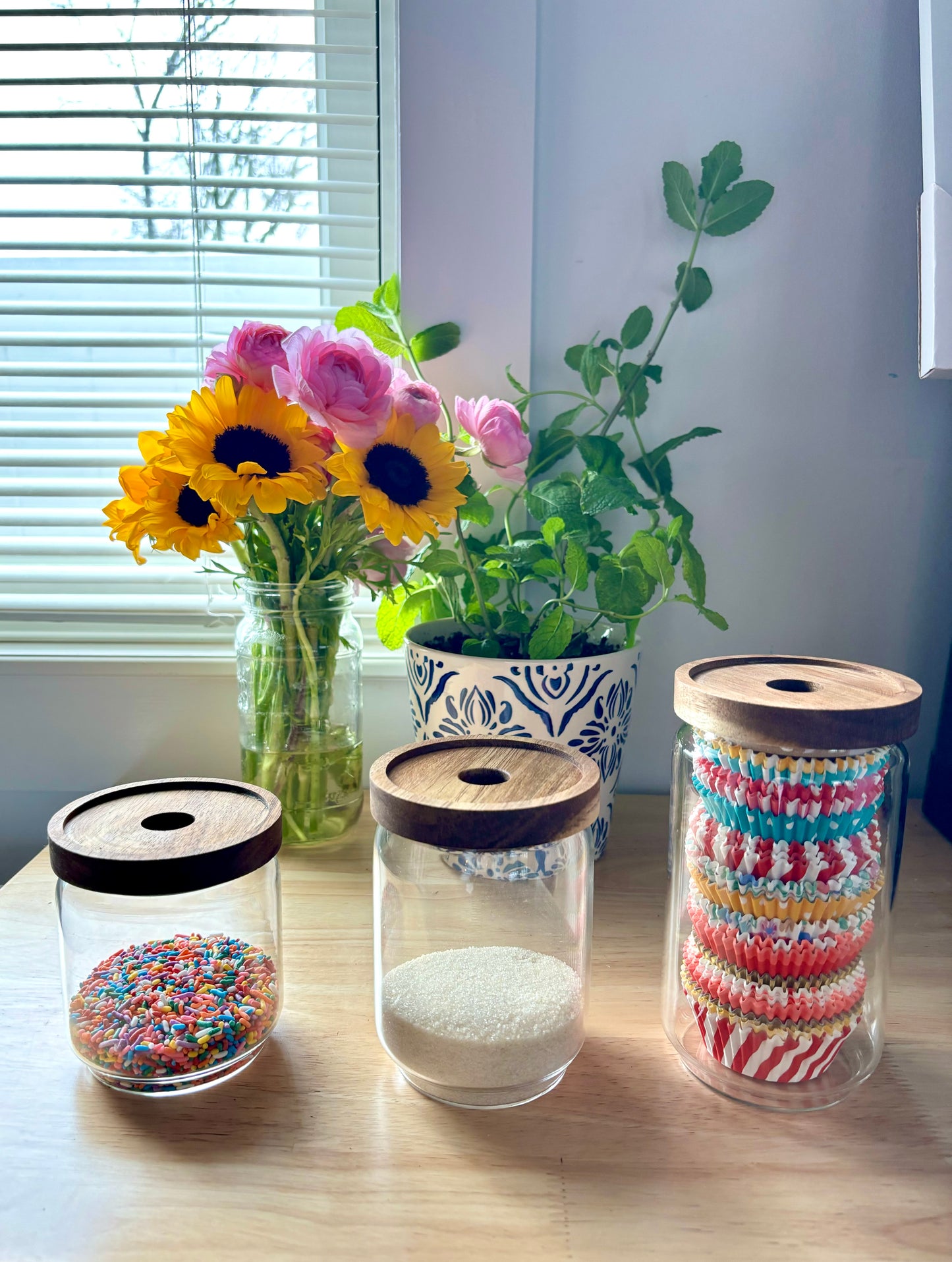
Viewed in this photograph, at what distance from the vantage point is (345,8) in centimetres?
96

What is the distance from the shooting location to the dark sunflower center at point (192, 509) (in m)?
0.68

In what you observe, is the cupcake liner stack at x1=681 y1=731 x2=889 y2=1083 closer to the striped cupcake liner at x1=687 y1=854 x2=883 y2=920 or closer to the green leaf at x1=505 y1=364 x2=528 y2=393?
the striped cupcake liner at x1=687 y1=854 x2=883 y2=920

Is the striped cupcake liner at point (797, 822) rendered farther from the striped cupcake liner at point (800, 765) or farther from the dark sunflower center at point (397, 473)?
Result: the dark sunflower center at point (397, 473)

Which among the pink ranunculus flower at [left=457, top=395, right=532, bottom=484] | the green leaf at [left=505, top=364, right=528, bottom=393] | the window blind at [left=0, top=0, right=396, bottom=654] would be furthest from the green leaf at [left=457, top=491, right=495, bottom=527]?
the window blind at [left=0, top=0, right=396, bottom=654]

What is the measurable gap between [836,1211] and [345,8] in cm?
113

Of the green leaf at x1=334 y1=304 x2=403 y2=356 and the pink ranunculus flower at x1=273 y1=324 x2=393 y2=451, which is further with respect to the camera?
the green leaf at x1=334 y1=304 x2=403 y2=356

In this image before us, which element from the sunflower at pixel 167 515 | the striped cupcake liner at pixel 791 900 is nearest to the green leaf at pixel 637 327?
the sunflower at pixel 167 515

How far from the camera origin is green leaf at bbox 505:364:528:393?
0.86 m

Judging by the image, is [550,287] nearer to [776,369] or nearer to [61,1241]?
[776,369]

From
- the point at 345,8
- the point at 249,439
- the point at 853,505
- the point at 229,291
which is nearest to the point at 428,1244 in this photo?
the point at 249,439

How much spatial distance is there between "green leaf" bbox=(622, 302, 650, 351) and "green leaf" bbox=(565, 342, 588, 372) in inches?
1.7

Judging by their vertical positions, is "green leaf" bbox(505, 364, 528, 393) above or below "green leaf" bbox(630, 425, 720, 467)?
above

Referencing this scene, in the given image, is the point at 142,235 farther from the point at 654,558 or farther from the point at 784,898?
the point at 784,898

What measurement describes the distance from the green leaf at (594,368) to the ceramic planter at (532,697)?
26 cm
